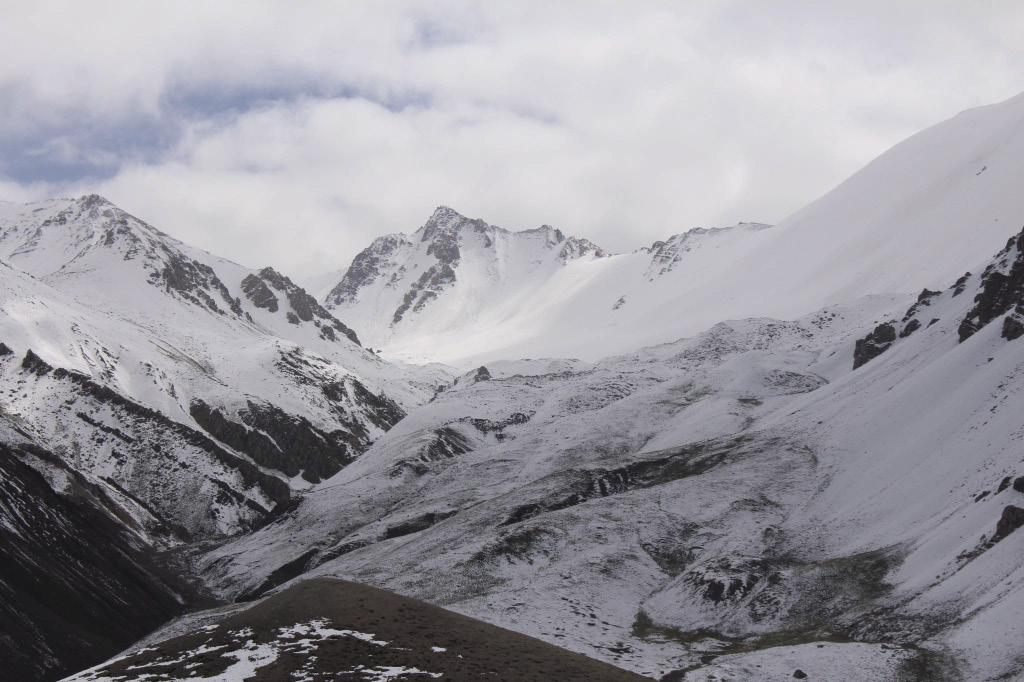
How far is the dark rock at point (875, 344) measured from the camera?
123969 millimetres

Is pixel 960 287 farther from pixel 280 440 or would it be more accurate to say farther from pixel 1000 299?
pixel 280 440

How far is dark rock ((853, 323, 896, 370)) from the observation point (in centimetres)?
12397

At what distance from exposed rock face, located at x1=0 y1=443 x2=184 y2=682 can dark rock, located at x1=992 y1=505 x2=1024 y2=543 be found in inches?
2700

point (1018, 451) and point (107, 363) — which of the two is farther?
point (107, 363)

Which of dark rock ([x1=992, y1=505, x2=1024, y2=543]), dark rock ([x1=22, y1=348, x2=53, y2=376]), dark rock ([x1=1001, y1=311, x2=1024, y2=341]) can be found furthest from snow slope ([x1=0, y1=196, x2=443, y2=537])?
dark rock ([x1=992, y1=505, x2=1024, y2=543])

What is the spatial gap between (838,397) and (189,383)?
5217 inches

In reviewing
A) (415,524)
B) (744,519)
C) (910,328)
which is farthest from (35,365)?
(910,328)

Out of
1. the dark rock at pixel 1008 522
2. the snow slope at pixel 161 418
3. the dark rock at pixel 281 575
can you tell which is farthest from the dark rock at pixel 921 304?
the snow slope at pixel 161 418

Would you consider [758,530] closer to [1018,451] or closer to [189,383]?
[1018,451]

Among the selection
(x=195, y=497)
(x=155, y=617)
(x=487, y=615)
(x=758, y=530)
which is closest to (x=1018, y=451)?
(x=758, y=530)

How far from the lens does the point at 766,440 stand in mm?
101625

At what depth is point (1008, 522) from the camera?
189 feet

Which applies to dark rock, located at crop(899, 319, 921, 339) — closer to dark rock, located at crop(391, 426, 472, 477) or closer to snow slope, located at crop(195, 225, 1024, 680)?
snow slope, located at crop(195, 225, 1024, 680)

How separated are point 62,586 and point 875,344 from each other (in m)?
107
